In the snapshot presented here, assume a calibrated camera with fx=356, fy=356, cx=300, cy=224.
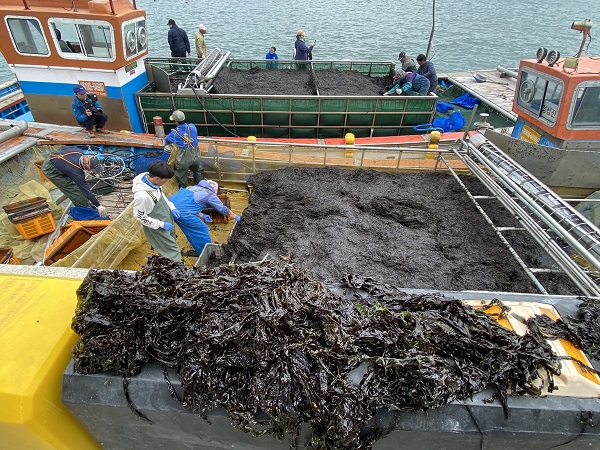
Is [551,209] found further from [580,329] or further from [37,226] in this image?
[37,226]

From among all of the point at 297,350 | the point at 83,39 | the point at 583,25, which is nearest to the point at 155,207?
the point at 297,350

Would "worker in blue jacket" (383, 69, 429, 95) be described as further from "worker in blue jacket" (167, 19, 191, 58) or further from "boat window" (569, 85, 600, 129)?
"worker in blue jacket" (167, 19, 191, 58)

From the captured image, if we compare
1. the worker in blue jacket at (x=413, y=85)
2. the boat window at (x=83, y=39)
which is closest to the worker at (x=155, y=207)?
the boat window at (x=83, y=39)

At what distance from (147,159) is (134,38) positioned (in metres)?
4.00

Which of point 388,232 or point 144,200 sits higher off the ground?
point 144,200

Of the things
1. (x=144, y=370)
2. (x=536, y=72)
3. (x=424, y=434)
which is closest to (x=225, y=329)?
(x=144, y=370)

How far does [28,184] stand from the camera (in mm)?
7719

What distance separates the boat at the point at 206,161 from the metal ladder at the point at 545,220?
0.08 ft

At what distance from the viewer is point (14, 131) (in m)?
8.19

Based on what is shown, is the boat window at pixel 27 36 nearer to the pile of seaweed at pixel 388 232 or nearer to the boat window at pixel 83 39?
the boat window at pixel 83 39

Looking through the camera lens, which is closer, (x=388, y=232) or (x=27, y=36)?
(x=388, y=232)

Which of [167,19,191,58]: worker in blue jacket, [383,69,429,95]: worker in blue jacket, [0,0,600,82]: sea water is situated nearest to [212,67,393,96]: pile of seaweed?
[383,69,429,95]: worker in blue jacket

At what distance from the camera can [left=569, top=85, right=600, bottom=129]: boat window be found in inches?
235

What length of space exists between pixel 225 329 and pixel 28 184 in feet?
25.9
